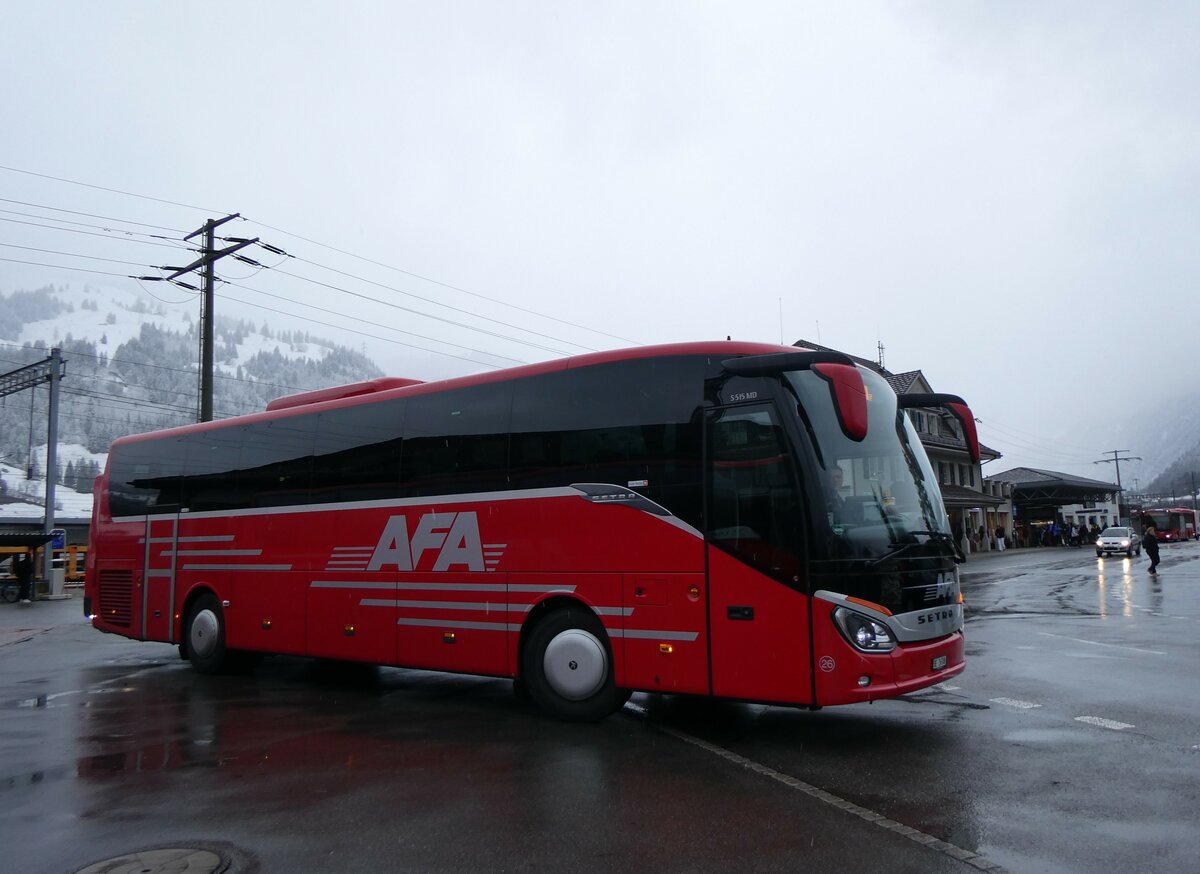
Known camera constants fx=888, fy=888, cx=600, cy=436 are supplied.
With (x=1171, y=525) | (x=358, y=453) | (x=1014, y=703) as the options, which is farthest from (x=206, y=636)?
(x=1171, y=525)

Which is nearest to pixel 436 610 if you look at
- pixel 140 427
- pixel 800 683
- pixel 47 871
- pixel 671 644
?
pixel 671 644

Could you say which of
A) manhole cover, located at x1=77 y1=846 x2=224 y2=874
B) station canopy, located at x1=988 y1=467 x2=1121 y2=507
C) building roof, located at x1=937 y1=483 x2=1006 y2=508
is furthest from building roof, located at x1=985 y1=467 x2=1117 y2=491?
manhole cover, located at x1=77 y1=846 x2=224 y2=874

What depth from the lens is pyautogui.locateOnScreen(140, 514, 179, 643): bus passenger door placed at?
13000 millimetres

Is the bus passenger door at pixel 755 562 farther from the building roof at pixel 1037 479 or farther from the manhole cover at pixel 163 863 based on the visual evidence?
the building roof at pixel 1037 479

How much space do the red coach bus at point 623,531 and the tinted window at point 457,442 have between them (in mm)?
25

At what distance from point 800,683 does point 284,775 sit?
3.95 m

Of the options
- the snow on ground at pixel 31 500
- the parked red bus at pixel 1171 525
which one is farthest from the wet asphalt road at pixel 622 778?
the parked red bus at pixel 1171 525

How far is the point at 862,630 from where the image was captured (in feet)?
22.1

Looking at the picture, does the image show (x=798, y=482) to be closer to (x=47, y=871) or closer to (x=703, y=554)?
(x=703, y=554)

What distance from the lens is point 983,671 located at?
10.5 metres

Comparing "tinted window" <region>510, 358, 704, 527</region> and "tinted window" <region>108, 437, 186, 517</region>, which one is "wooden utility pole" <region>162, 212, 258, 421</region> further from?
"tinted window" <region>510, 358, 704, 527</region>

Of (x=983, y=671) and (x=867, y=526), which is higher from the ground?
(x=867, y=526)

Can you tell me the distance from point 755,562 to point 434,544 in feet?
12.6

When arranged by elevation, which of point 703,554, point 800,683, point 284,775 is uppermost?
point 703,554
